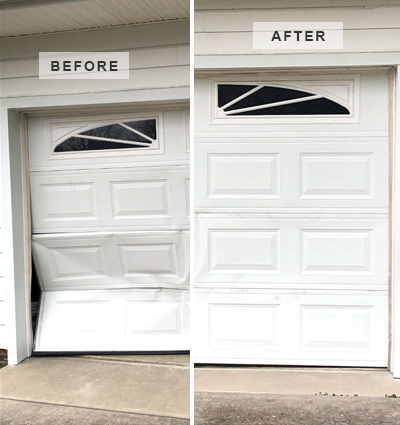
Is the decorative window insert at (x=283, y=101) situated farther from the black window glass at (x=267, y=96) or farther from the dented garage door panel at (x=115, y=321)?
the dented garage door panel at (x=115, y=321)

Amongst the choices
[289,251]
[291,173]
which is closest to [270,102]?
[291,173]

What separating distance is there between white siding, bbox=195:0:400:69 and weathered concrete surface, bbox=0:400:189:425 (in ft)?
4.43

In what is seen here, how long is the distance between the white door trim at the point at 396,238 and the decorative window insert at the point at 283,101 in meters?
0.15

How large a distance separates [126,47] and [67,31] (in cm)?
25

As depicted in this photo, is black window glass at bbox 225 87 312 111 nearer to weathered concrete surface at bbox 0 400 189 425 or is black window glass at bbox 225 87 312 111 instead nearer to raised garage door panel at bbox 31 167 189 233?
raised garage door panel at bbox 31 167 189 233

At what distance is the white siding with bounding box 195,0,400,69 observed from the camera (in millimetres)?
1427

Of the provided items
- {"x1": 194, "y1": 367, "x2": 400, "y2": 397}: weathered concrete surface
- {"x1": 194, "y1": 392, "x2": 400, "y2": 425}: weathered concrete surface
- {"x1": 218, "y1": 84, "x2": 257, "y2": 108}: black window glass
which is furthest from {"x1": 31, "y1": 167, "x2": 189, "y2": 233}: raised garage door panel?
{"x1": 194, "y1": 392, "x2": 400, "y2": 425}: weathered concrete surface

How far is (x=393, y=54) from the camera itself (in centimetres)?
149

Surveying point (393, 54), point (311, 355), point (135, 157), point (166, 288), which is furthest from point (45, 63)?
point (311, 355)

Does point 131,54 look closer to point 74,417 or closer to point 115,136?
point 115,136

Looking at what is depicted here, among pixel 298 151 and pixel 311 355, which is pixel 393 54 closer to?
pixel 298 151

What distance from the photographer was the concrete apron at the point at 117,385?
1.61 metres

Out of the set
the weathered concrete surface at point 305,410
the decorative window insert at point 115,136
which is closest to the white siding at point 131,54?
the decorative window insert at point 115,136

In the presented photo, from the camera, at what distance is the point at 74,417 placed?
1604mm
